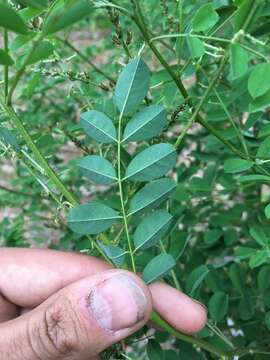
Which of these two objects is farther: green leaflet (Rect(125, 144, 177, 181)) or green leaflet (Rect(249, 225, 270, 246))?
green leaflet (Rect(249, 225, 270, 246))

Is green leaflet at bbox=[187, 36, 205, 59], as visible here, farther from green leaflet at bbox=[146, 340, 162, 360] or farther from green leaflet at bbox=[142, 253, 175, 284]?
green leaflet at bbox=[146, 340, 162, 360]

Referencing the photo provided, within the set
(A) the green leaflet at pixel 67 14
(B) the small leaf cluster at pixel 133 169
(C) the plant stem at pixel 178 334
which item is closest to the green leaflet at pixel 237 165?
(B) the small leaf cluster at pixel 133 169

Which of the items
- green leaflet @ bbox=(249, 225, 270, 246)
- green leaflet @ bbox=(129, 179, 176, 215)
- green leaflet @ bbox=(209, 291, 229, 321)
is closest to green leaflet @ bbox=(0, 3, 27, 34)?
green leaflet @ bbox=(129, 179, 176, 215)

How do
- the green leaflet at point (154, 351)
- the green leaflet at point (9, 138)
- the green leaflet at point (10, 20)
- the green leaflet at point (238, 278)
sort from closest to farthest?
the green leaflet at point (10, 20)
the green leaflet at point (9, 138)
the green leaflet at point (154, 351)
the green leaflet at point (238, 278)

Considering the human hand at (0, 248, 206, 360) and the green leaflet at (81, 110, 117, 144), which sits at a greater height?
the green leaflet at (81, 110, 117, 144)

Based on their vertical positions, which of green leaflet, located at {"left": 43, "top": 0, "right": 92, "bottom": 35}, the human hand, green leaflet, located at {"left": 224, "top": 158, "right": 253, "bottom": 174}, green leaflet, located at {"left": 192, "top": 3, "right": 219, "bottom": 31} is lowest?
the human hand

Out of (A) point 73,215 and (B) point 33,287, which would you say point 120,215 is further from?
(B) point 33,287

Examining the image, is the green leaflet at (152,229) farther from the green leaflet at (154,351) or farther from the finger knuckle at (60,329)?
the green leaflet at (154,351)

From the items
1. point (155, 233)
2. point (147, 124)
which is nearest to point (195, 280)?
point (155, 233)
